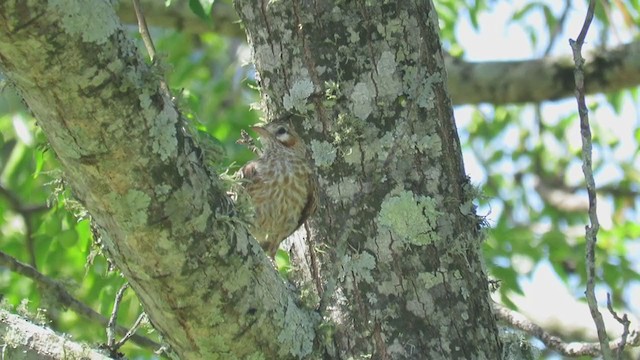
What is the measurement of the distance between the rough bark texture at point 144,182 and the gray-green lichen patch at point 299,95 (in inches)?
28.5

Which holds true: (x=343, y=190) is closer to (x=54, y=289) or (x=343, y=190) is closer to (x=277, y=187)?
(x=277, y=187)

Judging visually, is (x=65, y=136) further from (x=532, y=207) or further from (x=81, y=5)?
(x=532, y=207)

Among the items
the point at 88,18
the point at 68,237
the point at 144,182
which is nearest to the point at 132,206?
the point at 144,182

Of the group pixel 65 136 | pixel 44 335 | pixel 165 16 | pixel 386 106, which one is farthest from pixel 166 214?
pixel 165 16

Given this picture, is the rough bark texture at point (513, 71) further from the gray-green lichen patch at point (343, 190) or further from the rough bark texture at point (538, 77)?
the gray-green lichen patch at point (343, 190)

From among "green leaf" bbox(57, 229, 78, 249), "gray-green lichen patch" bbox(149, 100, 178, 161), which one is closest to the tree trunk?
"gray-green lichen patch" bbox(149, 100, 178, 161)

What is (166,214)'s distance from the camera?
7.58 feet

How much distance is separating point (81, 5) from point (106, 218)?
0.51 metres

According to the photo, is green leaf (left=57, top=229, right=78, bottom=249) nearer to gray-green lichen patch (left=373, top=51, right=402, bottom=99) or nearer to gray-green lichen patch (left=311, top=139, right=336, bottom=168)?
gray-green lichen patch (left=311, top=139, right=336, bottom=168)

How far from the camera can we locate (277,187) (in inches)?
177

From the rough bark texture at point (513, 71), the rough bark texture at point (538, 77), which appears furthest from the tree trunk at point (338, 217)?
the rough bark texture at point (538, 77)

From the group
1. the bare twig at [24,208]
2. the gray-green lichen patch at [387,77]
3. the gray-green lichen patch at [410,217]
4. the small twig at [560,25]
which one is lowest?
the gray-green lichen patch at [410,217]

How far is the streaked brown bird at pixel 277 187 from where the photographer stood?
13.1ft

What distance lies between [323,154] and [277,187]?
1337 millimetres
